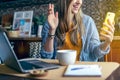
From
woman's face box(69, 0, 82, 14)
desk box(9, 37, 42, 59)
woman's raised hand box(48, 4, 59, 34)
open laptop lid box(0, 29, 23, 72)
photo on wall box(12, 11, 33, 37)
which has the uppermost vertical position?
woman's face box(69, 0, 82, 14)

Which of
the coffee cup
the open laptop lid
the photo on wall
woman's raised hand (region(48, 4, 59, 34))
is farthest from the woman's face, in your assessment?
the photo on wall

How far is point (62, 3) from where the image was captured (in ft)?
6.32

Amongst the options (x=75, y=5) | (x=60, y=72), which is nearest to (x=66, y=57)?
(x=60, y=72)

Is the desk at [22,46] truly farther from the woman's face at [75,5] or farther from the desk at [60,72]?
the desk at [60,72]

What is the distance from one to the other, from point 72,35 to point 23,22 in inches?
80.1

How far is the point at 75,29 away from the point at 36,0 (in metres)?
2.07

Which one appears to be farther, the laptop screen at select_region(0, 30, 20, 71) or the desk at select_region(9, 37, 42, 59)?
the desk at select_region(9, 37, 42, 59)

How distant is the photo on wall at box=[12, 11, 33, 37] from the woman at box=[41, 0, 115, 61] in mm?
1760

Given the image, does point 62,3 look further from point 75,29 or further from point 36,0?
point 36,0

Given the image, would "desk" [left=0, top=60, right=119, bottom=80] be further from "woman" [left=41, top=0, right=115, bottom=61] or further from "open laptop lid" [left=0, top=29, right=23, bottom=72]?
"woman" [left=41, top=0, right=115, bottom=61]

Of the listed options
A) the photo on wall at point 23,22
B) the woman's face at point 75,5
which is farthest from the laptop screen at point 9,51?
the photo on wall at point 23,22

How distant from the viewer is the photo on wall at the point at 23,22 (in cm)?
356

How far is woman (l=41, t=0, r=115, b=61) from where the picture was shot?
66.1 inches

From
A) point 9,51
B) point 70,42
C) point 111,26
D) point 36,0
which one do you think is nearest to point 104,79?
point 9,51
